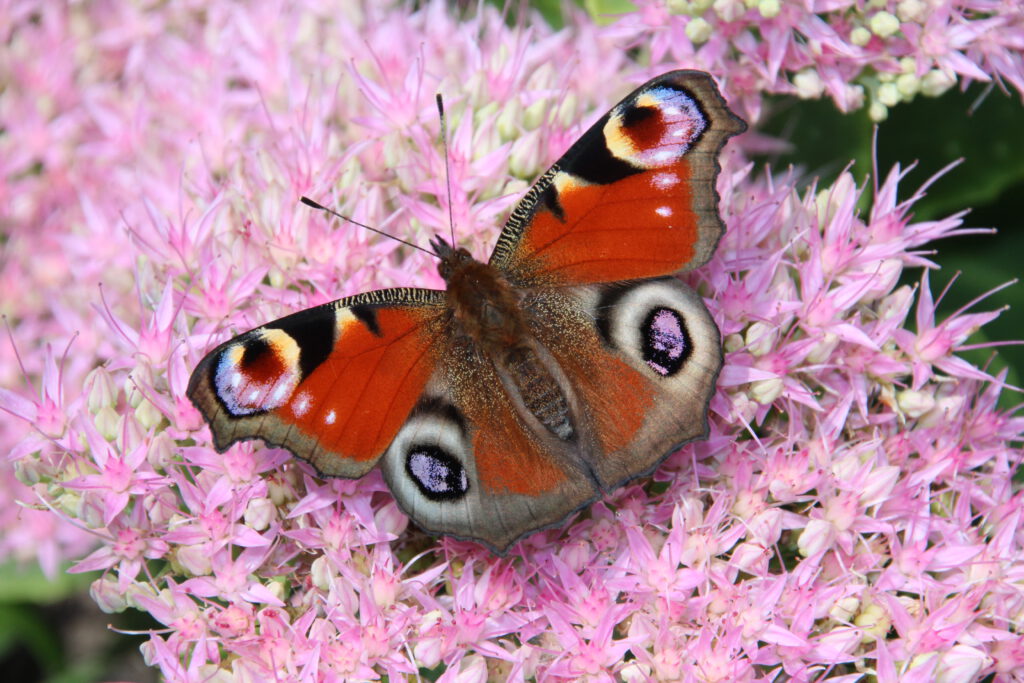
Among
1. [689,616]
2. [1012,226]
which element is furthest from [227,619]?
[1012,226]

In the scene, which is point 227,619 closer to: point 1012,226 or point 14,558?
point 14,558

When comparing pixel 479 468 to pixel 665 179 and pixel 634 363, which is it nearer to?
pixel 634 363

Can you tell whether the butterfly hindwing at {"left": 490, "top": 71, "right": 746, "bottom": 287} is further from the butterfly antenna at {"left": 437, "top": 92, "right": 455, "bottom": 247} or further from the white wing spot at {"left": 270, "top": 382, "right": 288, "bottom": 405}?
the white wing spot at {"left": 270, "top": 382, "right": 288, "bottom": 405}

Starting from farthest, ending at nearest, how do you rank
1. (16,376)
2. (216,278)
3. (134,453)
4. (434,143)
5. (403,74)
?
(16,376) < (403,74) < (434,143) < (216,278) < (134,453)

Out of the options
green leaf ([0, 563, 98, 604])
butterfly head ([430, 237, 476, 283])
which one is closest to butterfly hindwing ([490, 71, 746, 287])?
butterfly head ([430, 237, 476, 283])

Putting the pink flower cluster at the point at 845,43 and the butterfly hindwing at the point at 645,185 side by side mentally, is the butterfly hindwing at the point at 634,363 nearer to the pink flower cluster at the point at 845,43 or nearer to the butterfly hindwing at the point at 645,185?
the butterfly hindwing at the point at 645,185

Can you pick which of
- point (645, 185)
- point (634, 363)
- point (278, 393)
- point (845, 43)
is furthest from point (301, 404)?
point (845, 43)

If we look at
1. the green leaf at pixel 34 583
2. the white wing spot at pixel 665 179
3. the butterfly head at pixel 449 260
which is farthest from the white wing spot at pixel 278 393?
the green leaf at pixel 34 583
